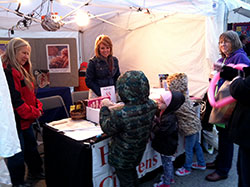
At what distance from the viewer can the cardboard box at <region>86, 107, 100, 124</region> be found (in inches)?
76.4

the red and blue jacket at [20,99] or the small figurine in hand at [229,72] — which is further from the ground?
the small figurine in hand at [229,72]

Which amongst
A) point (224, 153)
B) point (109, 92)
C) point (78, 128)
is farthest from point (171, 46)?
point (78, 128)

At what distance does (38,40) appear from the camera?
15.1ft

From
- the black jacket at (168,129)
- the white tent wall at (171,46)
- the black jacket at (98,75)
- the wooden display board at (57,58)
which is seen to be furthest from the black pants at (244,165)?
the wooden display board at (57,58)

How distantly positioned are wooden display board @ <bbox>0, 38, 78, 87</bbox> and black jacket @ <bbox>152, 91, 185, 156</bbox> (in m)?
3.28

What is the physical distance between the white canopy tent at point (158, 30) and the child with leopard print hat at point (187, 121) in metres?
1.33

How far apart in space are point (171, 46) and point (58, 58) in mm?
2473

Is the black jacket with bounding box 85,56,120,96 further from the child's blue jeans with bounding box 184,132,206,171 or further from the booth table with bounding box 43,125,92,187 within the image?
the child's blue jeans with bounding box 184,132,206,171

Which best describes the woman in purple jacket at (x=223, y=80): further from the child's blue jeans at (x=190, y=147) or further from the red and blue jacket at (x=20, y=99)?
the red and blue jacket at (x=20, y=99)

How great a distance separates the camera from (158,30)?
4227mm

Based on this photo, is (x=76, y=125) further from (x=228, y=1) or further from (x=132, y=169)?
(x=228, y=1)

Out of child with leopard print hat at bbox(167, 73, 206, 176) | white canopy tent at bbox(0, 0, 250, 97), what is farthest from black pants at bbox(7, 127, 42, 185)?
white canopy tent at bbox(0, 0, 250, 97)

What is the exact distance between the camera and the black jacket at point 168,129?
73.3 inches

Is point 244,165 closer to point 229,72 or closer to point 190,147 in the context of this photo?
point 229,72
